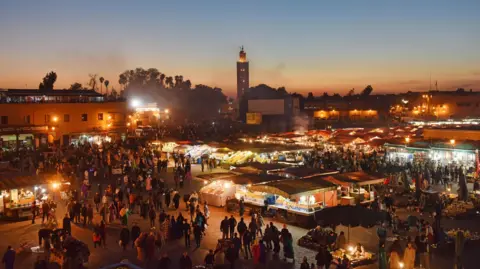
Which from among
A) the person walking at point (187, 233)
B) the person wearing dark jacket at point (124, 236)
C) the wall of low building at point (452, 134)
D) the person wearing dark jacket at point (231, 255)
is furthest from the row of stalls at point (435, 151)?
the person wearing dark jacket at point (124, 236)

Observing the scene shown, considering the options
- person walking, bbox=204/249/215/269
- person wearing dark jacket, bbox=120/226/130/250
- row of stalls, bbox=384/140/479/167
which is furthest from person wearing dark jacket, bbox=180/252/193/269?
row of stalls, bbox=384/140/479/167

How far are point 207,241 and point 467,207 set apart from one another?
383 inches

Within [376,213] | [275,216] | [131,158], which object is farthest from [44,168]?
[376,213]

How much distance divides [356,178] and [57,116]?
3438 centimetres

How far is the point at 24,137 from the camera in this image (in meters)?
39.2

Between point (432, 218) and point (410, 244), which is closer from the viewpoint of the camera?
point (410, 244)

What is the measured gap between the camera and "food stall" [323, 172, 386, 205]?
1772cm

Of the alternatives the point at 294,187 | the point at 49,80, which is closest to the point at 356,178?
the point at 294,187

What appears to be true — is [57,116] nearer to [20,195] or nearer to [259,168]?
[20,195]

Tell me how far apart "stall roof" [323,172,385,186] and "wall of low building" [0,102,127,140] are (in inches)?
1258

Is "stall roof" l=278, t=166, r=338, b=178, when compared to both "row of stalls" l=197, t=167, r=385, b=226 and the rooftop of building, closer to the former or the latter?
"row of stalls" l=197, t=167, r=385, b=226

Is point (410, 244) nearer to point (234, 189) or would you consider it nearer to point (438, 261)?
point (438, 261)

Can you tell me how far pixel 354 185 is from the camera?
59.4ft

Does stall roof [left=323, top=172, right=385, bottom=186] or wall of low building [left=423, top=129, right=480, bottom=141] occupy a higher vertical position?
wall of low building [left=423, top=129, right=480, bottom=141]
